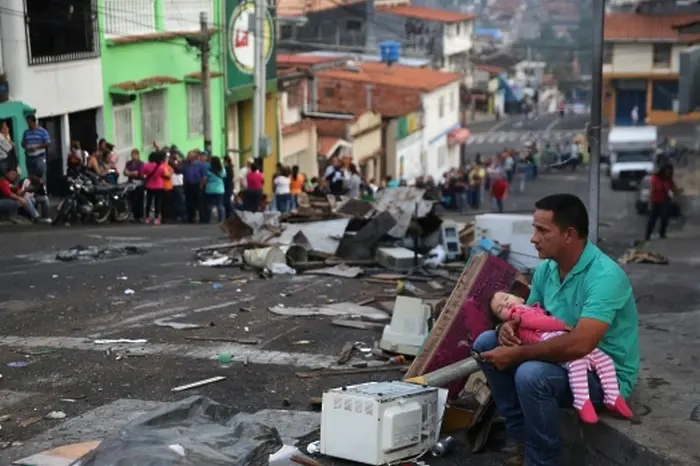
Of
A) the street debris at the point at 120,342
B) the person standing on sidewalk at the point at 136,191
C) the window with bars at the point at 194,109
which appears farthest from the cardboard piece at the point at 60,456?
the window with bars at the point at 194,109

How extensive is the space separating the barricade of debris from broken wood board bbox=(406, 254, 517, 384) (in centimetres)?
604

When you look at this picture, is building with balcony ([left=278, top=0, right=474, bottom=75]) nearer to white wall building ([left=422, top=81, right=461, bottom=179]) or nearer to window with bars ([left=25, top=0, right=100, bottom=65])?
white wall building ([left=422, top=81, right=461, bottom=179])

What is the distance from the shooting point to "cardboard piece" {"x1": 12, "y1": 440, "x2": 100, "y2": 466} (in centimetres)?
555

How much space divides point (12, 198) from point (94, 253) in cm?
407

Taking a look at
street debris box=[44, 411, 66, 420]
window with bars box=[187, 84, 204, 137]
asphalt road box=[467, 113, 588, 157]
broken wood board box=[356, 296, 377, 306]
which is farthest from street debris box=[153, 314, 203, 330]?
asphalt road box=[467, 113, 588, 157]

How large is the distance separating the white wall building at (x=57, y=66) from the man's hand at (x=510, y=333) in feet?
62.5

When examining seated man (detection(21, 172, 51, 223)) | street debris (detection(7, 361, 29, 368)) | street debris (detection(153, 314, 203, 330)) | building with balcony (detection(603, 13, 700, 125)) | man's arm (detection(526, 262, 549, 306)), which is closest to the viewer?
man's arm (detection(526, 262, 549, 306))

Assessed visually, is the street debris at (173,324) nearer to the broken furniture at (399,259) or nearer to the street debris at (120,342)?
the street debris at (120,342)

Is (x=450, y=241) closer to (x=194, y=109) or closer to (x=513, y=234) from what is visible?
(x=513, y=234)

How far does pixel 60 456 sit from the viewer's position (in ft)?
18.6

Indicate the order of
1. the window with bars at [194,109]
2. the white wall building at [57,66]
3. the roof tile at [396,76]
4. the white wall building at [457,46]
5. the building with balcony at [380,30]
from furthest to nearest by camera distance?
1. the white wall building at [457,46]
2. the building with balcony at [380,30]
3. the roof tile at [396,76]
4. the window with bars at [194,109]
5. the white wall building at [57,66]

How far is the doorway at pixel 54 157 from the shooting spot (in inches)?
896

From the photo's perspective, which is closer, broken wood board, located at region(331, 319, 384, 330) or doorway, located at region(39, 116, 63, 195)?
broken wood board, located at region(331, 319, 384, 330)

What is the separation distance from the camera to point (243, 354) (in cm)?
848
